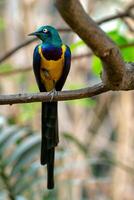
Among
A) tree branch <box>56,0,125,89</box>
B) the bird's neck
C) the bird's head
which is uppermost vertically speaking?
tree branch <box>56,0,125,89</box>

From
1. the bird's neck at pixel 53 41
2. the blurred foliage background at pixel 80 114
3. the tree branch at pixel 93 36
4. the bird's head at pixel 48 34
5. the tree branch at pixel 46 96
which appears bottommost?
the blurred foliage background at pixel 80 114

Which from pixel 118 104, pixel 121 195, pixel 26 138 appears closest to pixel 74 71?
pixel 118 104

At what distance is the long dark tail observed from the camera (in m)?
1.59

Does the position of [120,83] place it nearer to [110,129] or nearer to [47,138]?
[47,138]

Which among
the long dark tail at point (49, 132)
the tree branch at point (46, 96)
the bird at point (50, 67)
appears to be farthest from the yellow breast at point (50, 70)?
the tree branch at point (46, 96)

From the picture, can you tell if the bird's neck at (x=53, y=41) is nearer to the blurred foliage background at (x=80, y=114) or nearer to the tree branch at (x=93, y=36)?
the tree branch at (x=93, y=36)

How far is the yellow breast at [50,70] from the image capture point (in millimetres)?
1630

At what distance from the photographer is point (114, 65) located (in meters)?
1.02

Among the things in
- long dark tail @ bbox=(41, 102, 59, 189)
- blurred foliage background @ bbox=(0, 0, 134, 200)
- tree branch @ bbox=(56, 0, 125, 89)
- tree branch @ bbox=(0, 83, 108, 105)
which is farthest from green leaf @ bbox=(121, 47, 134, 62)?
blurred foliage background @ bbox=(0, 0, 134, 200)

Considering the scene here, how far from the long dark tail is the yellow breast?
0.37ft

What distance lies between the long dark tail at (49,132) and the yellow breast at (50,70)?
11cm

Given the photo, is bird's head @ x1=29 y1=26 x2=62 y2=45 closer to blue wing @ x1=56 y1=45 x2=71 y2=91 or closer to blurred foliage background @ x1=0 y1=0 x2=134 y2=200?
blue wing @ x1=56 y1=45 x2=71 y2=91

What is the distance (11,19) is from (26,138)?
230 cm

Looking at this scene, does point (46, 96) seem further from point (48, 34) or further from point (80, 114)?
point (80, 114)
